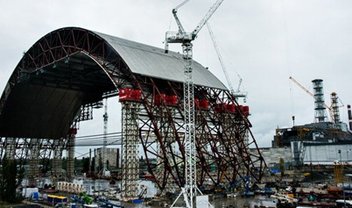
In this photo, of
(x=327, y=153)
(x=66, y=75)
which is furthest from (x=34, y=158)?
(x=327, y=153)

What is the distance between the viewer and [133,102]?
46250 millimetres

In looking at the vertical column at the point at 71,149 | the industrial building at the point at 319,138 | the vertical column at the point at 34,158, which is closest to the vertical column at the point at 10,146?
the vertical column at the point at 34,158

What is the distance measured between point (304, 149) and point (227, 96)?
55.8 m

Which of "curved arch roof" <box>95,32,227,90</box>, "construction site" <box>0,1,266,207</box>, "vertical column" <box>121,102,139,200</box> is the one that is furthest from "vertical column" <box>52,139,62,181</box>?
"vertical column" <box>121,102,139,200</box>

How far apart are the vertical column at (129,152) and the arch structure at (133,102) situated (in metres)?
0.13

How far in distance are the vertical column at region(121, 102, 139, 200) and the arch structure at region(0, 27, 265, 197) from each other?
13cm

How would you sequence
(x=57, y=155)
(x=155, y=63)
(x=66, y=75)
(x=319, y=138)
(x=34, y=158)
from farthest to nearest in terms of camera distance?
(x=319, y=138) → (x=57, y=155) → (x=34, y=158) → (x=66, y=75) → (x=155, y=63)

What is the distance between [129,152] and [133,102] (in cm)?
674

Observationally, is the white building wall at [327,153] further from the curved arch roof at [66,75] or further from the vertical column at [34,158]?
the vertical column at [34,158]

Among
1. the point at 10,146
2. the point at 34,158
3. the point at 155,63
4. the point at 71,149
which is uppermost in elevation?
the point at 155,63

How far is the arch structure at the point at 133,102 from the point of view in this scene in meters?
47.0

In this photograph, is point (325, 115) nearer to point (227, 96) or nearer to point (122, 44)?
point (227, 96)

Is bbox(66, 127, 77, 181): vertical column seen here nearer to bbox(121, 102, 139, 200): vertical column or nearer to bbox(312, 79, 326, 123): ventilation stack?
bbox(121, 102, 139, 200): vertical column

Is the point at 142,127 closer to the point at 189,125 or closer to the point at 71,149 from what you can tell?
the point at 189,125
